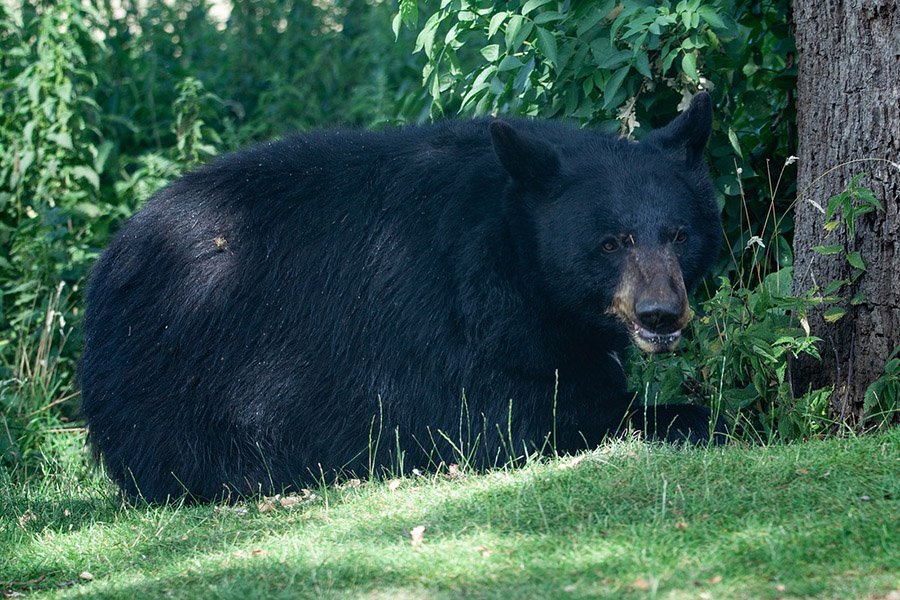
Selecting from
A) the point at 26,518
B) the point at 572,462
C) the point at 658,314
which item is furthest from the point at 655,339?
the point at 26,518

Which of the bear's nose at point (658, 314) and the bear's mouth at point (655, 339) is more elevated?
the bear's nose at point (658, 314)

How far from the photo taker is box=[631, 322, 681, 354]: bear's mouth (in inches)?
201

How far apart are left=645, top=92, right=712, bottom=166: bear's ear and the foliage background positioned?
1.45 feet

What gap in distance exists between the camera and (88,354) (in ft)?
19.0

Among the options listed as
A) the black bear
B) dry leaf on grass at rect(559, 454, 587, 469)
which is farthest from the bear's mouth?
dry leaf on grass at rect(559, 454, 587, 469)

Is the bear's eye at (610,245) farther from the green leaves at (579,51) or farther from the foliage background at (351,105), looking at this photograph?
the green leaves at (579,51)

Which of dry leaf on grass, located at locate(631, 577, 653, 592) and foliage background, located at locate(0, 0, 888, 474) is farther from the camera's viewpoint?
foliage background, located at locate(0, 0, 888, 474)

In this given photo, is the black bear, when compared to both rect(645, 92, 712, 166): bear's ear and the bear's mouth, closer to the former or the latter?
rect(645, 92, 712, 166): bear's ear

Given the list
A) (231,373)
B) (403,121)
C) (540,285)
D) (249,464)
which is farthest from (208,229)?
(403,121)

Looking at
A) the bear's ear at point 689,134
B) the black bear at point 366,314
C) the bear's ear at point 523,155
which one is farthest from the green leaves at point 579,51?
the bear's ear at point 523,155

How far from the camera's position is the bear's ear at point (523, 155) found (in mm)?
5176

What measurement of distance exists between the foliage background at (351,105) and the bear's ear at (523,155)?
844mm

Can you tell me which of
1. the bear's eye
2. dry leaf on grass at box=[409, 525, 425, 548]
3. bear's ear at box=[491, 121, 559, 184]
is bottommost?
dry leaf on grass at box=[409, 525, 425, 548]

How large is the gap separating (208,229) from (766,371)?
271 cm
